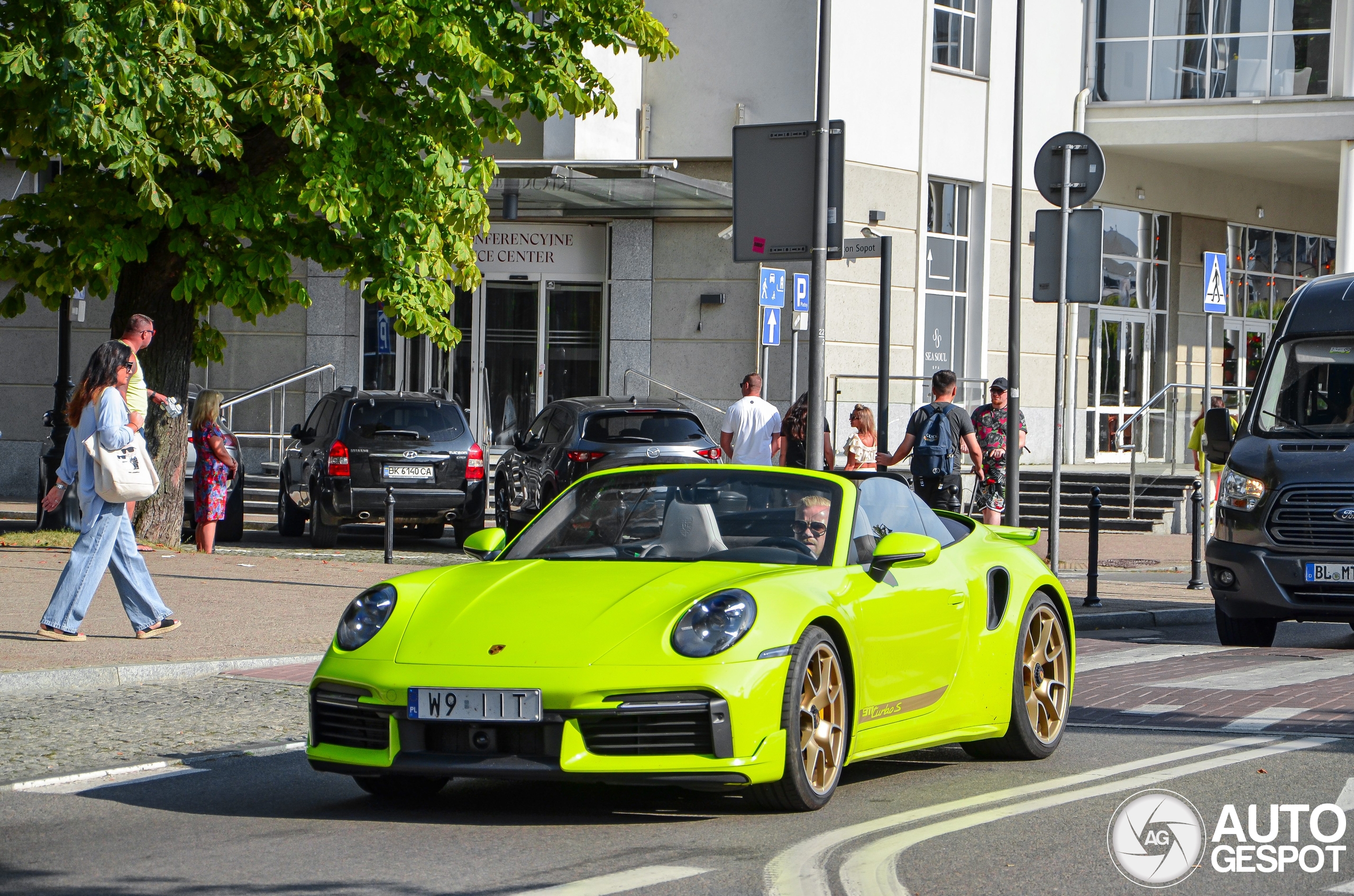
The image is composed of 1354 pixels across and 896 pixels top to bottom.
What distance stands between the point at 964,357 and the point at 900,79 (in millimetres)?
4718

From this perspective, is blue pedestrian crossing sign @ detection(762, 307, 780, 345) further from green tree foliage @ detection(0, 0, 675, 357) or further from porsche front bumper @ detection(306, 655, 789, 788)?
porsche front bumper @ detection(306, 655, 789, 788)

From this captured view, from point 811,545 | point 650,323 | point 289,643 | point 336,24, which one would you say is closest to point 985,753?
point 811,545

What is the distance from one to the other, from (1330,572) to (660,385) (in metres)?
16.5

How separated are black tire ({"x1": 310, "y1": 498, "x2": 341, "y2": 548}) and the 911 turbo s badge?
13080 millimetres

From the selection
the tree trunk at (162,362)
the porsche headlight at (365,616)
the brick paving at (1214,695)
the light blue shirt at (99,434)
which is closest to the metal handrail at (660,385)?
the tree trunk at (162,362)

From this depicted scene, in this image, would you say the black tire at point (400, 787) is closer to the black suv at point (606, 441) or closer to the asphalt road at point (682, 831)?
the asphalt road at point (682, 831)

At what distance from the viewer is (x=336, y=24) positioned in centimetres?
1591

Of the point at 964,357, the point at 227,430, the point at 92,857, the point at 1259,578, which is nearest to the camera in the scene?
the point at 92,857

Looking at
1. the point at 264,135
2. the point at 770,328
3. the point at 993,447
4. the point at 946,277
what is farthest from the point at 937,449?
the point at 946,277

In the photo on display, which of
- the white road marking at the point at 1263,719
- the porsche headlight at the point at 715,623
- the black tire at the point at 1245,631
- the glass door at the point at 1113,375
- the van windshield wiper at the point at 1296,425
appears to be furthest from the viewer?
the glass door at the point at 1113,375

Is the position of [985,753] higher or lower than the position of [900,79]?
lower

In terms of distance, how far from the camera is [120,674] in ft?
31.7

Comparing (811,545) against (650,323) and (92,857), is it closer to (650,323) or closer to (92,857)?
(92,857)

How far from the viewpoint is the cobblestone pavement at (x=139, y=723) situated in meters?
7.55
